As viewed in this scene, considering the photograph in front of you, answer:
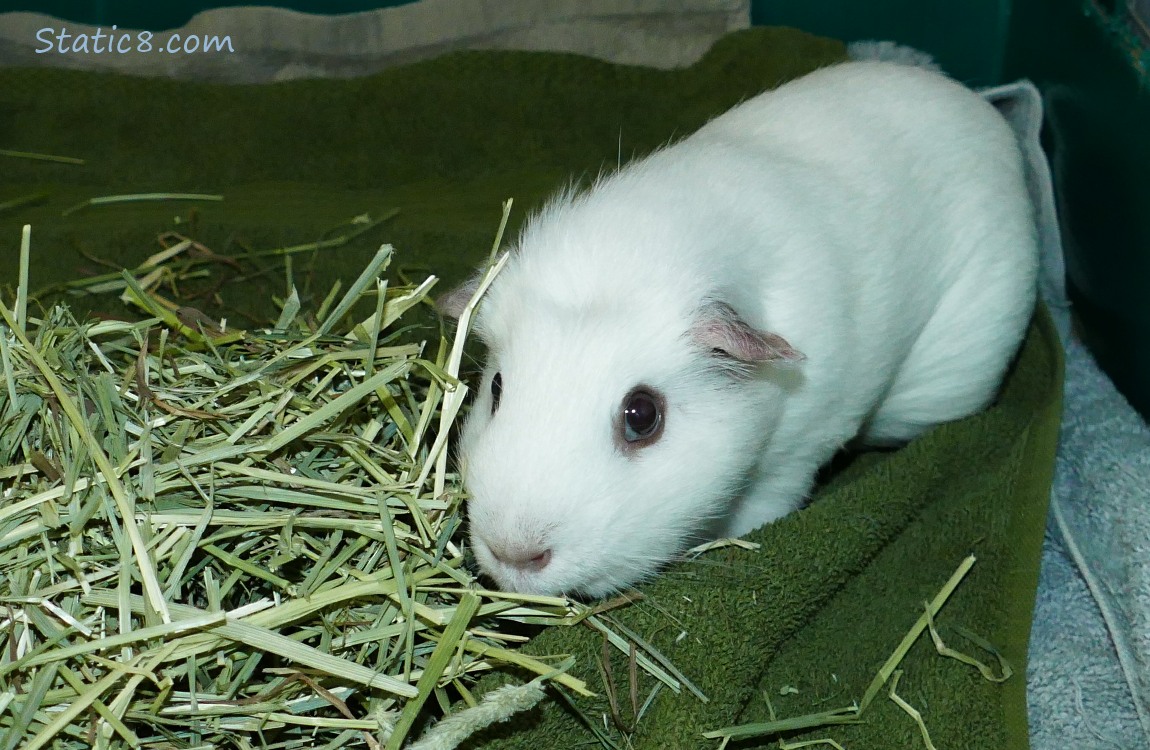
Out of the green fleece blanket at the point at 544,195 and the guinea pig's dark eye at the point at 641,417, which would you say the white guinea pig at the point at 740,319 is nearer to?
the guinea pig's dark eye at the point at 641,417

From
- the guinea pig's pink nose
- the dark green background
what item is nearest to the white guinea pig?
the guinea pig's pink nose

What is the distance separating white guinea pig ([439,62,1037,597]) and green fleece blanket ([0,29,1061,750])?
0.56 feet

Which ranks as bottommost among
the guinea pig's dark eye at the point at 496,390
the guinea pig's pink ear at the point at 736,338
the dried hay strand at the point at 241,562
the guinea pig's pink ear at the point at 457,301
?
the dried hay strand at the point at 241,562

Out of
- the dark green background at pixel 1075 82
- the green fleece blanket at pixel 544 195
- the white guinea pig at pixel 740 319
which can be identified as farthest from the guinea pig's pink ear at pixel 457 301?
the dark green background at pixel 1075 82

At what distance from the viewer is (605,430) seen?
5.99ft

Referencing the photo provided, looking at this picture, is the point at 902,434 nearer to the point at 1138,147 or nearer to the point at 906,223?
the point at 906,223

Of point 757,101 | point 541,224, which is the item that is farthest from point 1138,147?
point 541,224

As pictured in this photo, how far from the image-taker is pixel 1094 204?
3.07 meters

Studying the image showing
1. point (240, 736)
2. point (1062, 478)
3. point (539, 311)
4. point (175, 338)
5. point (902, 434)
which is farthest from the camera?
point (902, 434)

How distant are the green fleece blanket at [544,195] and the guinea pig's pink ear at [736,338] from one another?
40cm

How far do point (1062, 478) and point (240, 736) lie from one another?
198 cm

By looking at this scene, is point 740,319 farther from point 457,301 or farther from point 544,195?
point 544,195

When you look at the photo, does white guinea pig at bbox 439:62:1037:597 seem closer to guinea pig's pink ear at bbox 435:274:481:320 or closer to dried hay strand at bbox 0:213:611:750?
guinea pig's pink ear at bbox 435:274:481:320

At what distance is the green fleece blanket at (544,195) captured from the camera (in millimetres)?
1932
